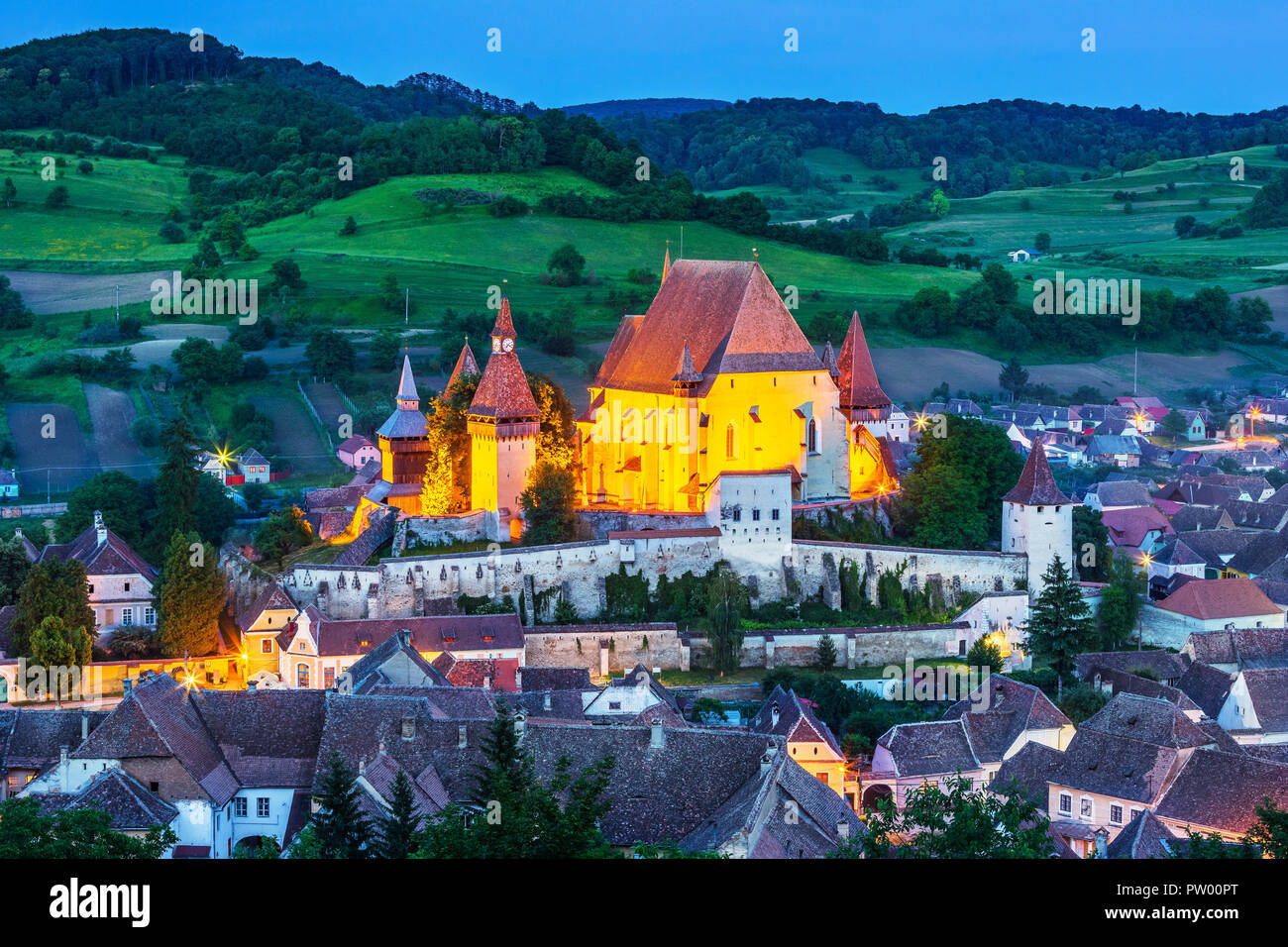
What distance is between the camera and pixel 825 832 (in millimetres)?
31797

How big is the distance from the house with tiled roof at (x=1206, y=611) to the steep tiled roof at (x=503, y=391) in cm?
2127

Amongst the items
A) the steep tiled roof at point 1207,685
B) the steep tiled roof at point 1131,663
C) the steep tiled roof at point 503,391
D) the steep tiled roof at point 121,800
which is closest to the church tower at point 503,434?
the steep tiled roof at point 503,391

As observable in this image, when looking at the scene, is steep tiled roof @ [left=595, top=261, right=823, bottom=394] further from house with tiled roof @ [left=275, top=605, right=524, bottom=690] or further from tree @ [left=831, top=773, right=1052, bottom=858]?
tree @ [left=831, top=773, right=1052, bottom=858]

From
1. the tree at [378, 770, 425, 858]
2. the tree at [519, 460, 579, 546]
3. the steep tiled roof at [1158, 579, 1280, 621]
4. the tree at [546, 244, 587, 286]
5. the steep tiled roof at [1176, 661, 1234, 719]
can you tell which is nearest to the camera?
the tree at [378, 770, 425, 858]

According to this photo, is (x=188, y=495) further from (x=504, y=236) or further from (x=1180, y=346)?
(x=1180, y=346)

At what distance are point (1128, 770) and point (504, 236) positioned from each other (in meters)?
76.8

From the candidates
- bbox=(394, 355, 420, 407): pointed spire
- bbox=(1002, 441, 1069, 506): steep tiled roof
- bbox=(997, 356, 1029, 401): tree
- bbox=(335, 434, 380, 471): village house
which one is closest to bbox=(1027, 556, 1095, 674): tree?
bbox=(1002, 441, 1069, 506): steep tiled roof

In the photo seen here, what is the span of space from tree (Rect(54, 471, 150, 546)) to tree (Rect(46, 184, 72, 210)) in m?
54.1

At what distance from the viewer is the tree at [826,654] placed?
2015 inches

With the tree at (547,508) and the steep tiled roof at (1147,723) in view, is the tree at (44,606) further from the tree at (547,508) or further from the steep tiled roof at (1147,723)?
the steep tiled roof at (1147,723)

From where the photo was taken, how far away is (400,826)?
27.8 m

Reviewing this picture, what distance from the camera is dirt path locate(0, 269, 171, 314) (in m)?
102

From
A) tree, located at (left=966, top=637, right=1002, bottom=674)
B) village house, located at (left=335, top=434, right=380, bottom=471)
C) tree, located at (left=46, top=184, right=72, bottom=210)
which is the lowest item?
tree, located at (left=966, top=637, right=1002, bottom=674)

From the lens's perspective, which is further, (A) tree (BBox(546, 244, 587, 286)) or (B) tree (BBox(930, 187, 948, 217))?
(B) tree (BBox(930, 187, 948, 217))
